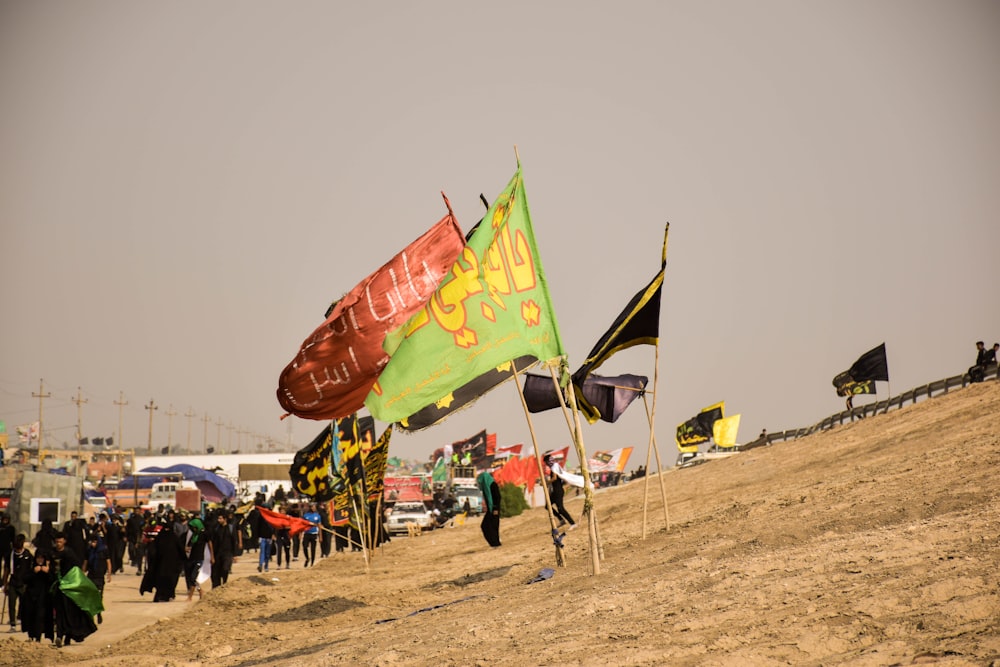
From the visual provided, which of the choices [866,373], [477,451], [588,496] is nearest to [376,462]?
[588,496]

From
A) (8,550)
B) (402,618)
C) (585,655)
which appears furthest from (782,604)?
(8,550)

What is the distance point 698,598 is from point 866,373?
30.0 metres

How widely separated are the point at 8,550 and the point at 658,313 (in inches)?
508

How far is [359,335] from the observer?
1552 cm

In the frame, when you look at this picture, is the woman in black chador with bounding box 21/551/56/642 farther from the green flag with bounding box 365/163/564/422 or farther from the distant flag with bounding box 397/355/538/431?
the green flag with bounding box 365/163/564/422

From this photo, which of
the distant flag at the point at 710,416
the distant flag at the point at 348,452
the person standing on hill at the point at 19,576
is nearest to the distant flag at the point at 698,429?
the distant flag at the point at 710,416

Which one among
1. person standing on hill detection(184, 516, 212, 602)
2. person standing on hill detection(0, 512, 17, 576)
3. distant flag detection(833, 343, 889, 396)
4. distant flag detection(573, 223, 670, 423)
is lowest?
person standing on hill detection(184, 516, 212, 602)

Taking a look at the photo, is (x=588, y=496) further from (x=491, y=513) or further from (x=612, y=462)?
(x=612, y=462)

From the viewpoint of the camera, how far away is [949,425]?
2270 centimetres

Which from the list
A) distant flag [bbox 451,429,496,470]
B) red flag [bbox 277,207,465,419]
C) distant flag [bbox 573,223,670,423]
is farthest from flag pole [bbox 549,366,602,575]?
distant flag [bbox 451,429,496,470]

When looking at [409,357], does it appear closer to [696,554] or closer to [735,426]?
[696,554]

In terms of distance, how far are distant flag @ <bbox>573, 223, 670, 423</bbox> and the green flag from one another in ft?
7.62

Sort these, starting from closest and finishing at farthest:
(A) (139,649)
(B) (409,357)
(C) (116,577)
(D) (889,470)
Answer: (B) (409,357) < (A) (139,649) < (D) (889,470) < (C) (116,577)

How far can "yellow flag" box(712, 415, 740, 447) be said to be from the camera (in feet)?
154
